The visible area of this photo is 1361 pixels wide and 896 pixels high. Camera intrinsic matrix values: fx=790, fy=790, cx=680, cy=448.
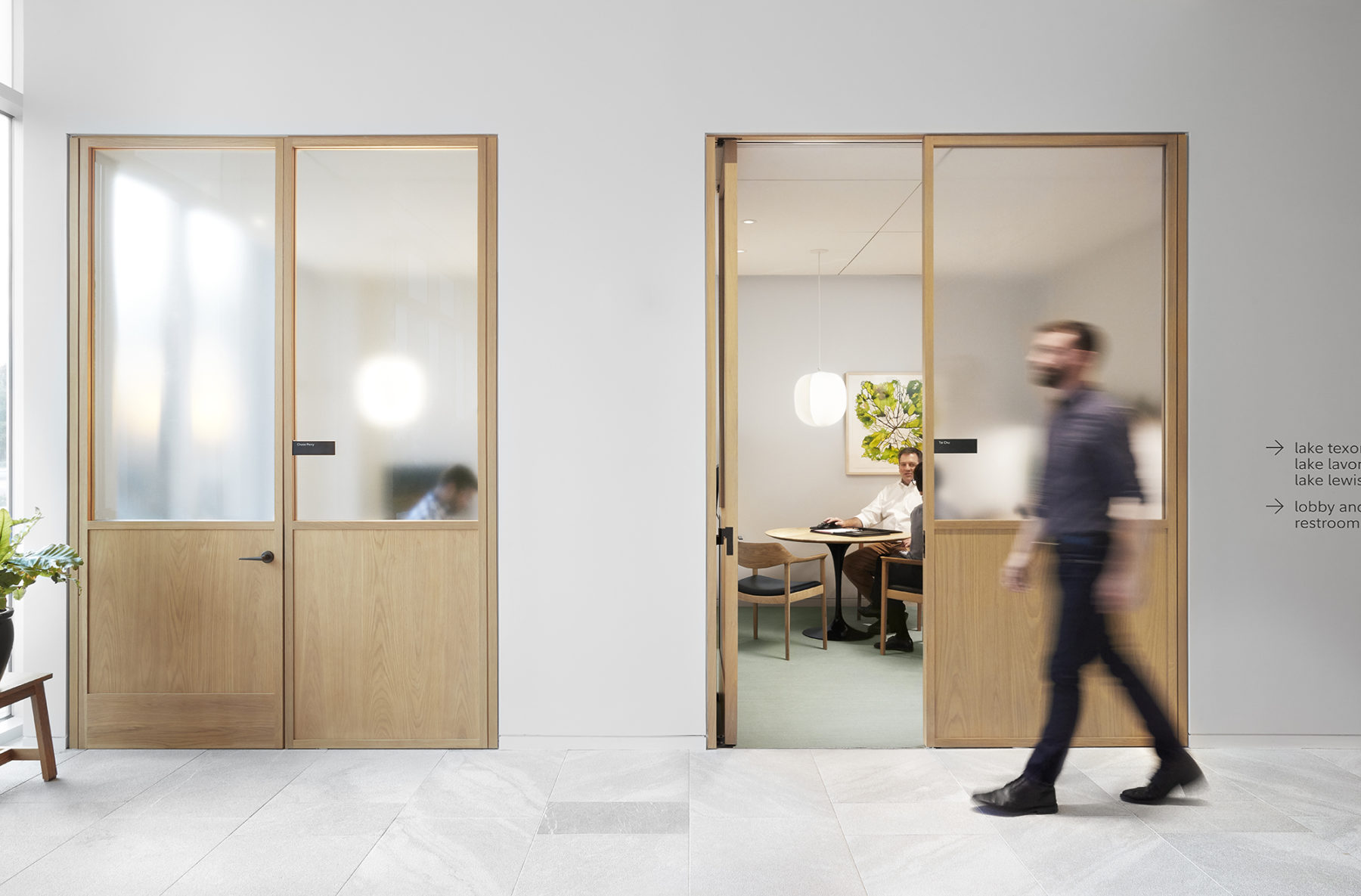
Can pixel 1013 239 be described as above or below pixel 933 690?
above

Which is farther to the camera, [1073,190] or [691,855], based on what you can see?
[1073,190]

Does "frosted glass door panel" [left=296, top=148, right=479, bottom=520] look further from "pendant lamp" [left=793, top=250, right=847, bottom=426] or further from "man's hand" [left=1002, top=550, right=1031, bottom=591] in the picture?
"pendant lamp" [left=793, top=250, right=847, bottom=426]

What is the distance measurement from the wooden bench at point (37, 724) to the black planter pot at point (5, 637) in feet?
0.26

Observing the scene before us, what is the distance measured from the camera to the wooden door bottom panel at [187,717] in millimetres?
3297

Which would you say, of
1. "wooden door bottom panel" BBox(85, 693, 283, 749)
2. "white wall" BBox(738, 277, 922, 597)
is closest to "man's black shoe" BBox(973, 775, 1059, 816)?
"wooden door bottom panel" BBox(85, 693, 283, 749)

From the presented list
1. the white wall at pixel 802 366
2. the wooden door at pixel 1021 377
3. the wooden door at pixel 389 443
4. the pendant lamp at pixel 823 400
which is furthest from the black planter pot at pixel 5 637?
the white wall at pixel 802 366

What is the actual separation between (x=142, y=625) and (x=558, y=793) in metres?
1.93

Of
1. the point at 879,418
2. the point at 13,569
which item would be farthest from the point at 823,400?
the point at 13,569

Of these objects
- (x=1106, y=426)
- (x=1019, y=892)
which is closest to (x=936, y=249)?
(x=1106, y=426)

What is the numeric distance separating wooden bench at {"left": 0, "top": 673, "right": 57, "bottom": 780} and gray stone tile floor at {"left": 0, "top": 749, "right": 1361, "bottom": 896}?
2.9 inches

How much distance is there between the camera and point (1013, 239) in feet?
11.0

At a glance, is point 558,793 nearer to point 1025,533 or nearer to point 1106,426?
point 1025,533

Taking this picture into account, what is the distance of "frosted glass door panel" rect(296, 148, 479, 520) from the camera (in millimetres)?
3314

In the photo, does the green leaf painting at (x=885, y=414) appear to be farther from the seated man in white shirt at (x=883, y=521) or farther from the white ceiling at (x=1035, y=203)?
the white ceiling at (x=1035, y=203)
